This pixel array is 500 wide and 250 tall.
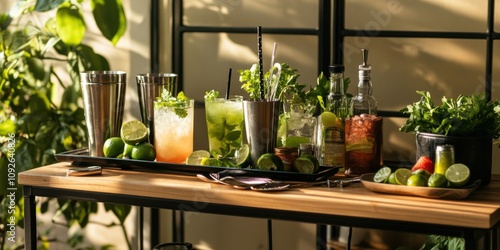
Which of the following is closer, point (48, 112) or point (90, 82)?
point (90, 82)

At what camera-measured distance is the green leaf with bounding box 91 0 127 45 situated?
3664mm

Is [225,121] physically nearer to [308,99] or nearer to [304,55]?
[308,99]

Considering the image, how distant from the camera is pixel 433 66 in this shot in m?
3.39

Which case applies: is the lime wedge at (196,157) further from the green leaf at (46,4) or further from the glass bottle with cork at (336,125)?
the green leaf at (46,4)

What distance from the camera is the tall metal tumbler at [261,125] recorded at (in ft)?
9.20

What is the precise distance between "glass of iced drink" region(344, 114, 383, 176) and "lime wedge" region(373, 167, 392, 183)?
173 mm

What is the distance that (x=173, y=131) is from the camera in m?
2.97

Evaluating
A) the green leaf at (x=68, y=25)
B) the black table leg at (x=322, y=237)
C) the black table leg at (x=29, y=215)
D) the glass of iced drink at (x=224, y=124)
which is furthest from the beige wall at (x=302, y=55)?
the black table leg at (x=29, y=215)

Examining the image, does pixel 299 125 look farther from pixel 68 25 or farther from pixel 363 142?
pixel 68 25

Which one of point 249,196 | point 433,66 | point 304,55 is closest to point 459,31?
point 433,66

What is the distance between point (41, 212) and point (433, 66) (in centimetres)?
182

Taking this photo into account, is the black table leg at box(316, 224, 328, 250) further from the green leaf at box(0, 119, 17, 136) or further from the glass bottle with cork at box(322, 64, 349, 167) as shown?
the green leaf at box(0, 119, 17, 136)

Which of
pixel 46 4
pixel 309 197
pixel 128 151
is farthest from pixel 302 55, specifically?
pixel 309 197

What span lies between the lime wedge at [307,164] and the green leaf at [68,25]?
1.33 meters
